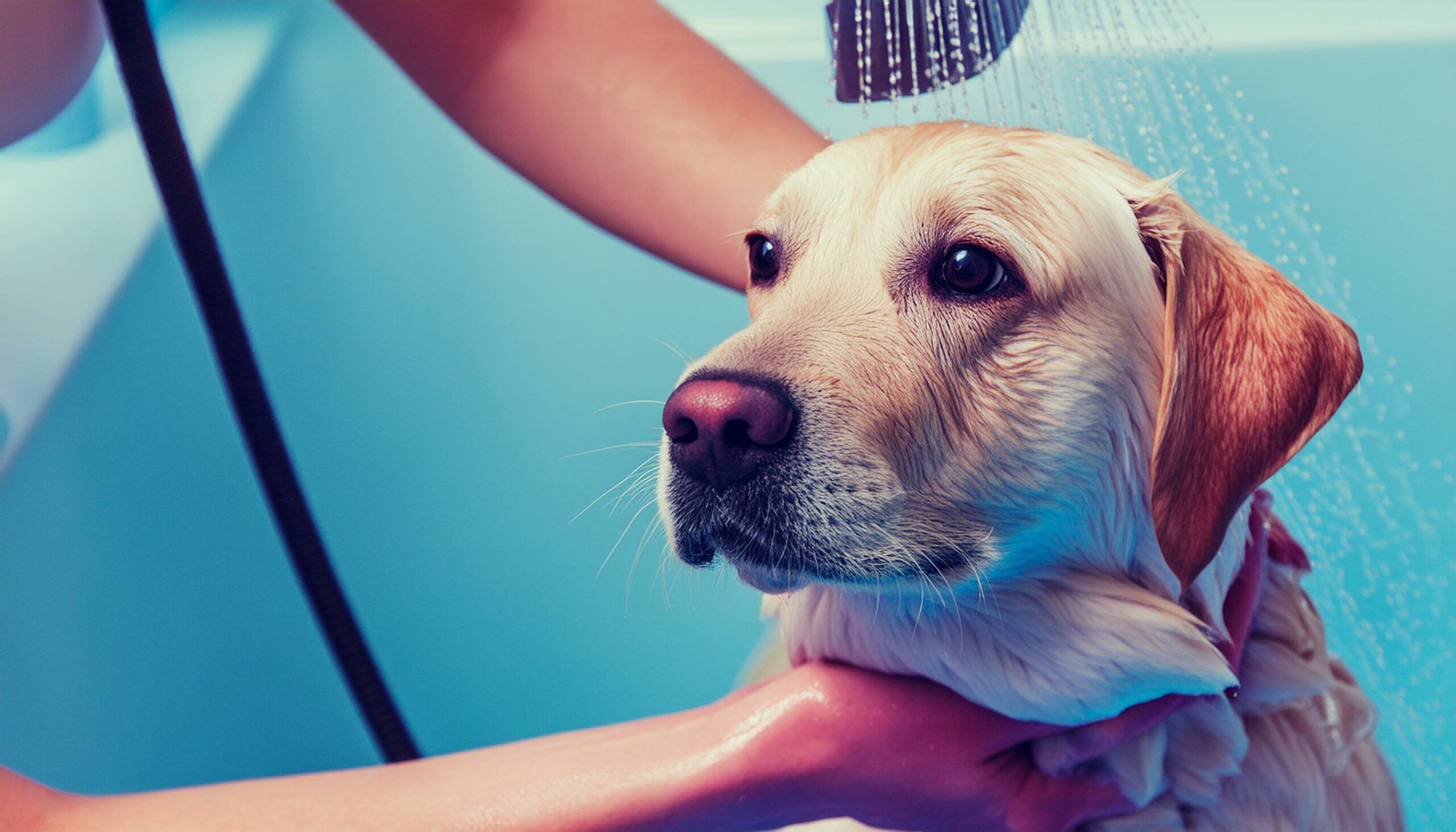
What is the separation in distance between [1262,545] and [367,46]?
9.71 feet

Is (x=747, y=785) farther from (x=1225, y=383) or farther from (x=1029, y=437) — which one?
(x=1225, y=383)

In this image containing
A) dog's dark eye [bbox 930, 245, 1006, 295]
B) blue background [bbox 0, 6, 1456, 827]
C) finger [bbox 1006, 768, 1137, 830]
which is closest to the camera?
dog's dark eye [bbox 930, 245, 1006, 295]

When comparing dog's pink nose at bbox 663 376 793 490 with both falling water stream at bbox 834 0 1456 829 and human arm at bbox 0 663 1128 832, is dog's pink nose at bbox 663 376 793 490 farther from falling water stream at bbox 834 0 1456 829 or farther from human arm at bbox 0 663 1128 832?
falling water stream at bbox 834 0 1456 829

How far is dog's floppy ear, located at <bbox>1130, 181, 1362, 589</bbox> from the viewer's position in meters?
0.90

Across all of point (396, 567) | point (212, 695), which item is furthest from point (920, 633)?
point (396, 567)

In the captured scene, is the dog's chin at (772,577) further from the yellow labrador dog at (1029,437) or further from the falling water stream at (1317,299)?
the falling water stream at (1317,299)

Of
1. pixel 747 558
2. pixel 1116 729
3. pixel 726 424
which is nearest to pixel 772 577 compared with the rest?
pixel 747 558

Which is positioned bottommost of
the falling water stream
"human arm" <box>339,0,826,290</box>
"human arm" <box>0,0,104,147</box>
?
the falling water stream

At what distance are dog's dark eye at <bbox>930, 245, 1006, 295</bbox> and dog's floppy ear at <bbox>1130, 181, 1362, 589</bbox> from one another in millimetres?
165

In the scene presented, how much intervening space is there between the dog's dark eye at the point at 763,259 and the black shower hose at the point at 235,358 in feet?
3.41

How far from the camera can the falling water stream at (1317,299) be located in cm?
253

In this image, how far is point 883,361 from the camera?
924mm

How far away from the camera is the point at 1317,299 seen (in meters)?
2.85

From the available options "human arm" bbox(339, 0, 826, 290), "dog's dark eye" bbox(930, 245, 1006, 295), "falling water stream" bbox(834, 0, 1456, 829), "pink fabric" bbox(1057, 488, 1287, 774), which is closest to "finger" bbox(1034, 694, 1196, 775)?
"pink fabric" bbox(1057, 488, 1287, 774)
